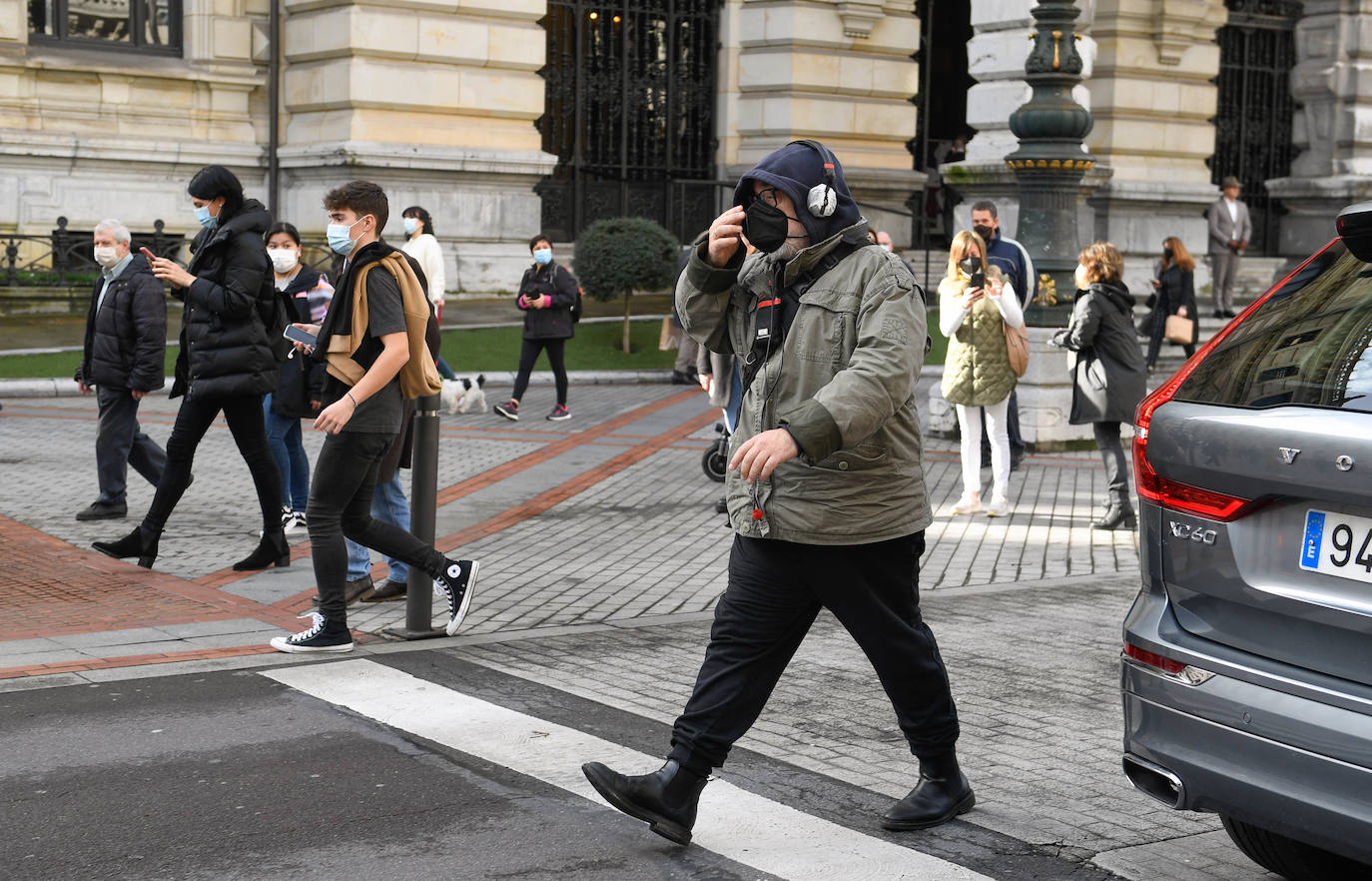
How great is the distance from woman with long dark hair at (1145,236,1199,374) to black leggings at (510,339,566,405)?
565cm

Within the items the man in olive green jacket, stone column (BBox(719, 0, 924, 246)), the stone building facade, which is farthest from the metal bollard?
stone column (BBox(719, 0, 924, 246))

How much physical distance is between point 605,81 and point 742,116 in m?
2.33

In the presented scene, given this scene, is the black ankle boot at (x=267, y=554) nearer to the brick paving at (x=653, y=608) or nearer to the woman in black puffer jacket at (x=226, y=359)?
the woman in black puffer jacket at (x=226, y=359)

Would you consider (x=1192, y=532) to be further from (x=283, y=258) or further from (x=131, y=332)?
(x=131, y=332)

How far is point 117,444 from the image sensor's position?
10.0 meters

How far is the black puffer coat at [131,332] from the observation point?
968 centimetres

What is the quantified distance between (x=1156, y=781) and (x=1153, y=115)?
2366 centimetres

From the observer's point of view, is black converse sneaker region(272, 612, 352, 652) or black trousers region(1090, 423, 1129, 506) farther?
black trousers region(1090, 423, 1129, 506)

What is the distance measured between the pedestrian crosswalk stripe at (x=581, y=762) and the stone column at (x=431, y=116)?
1489 centimetres

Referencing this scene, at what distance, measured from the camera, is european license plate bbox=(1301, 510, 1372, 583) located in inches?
147

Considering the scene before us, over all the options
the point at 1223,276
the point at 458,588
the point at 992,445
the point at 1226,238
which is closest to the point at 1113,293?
the point at 992,445

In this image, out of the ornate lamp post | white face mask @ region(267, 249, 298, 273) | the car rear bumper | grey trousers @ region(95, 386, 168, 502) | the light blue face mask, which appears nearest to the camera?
the car rear bumper

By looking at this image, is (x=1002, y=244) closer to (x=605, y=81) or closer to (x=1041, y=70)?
(x=1041, y=70)

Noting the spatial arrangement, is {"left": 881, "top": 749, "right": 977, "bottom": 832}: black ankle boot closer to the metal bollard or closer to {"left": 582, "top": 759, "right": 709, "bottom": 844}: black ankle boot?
{"left": 582, "top": 759, "right": 709, "bottom": 844}: black ankle boot
